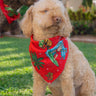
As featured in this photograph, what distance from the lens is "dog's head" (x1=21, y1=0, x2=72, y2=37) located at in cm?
266

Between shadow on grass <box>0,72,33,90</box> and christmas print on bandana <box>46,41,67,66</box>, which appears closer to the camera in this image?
christmas print on bandana <box>46,41,67,66</box>

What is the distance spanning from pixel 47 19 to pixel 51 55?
507 mm

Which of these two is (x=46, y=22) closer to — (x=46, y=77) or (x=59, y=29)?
(x=59, y=29)

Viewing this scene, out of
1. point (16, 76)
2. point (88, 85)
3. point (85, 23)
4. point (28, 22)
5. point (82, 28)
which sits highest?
point (28, 22)

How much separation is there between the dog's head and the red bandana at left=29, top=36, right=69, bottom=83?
127 millimetres

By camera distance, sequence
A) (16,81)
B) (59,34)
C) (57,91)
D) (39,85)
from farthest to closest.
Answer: (16,81), (57,91), (39,85), (59,34)

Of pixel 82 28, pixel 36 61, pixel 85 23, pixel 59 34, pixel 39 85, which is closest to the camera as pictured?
pixel 59 34

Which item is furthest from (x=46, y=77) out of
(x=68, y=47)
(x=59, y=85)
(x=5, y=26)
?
(x=5, y=26)

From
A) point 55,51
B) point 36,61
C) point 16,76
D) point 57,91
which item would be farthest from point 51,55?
point 16,76

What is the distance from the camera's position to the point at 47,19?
2664mm

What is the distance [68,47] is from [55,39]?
22 cm

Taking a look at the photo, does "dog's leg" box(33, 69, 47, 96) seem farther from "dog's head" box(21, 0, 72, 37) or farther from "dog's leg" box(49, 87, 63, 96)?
"dog's head" box(21, 0, 72, 37)

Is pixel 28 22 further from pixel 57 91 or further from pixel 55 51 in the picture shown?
pixel 57 91

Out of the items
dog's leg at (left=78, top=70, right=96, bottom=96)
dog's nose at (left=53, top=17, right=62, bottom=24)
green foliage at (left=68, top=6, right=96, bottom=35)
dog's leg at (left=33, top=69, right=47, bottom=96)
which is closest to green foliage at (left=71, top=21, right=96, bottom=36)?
green foliage at (left=68, top=6, right=96, bottom=35)
